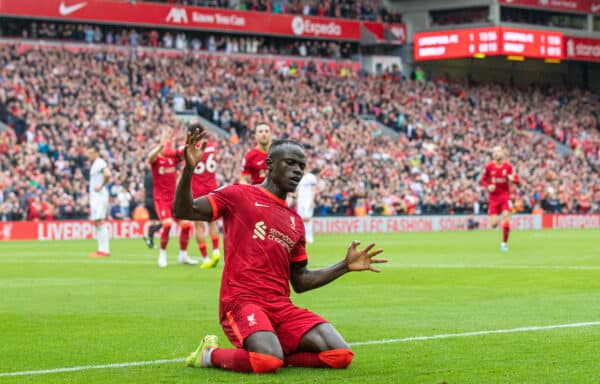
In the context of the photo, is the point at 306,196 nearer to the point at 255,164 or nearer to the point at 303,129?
the point at 255,164

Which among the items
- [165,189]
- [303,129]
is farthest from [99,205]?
[303,129]

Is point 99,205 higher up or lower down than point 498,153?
lower down

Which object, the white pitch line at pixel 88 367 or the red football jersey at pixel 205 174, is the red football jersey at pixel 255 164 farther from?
the white pitch line at pixel 88 367

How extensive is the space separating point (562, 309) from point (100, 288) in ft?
23.4

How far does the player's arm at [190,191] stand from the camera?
28.0 feet

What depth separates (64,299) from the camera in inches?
641

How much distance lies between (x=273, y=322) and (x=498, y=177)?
21997 millimetres

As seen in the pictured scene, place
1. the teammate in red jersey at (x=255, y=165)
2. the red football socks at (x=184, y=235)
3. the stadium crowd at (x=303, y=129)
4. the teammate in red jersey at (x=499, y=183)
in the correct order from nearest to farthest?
the teammate in red jersey at (x=255, y=165) → the red football socks at (x=184, y=235) → the teammate in red jersey at (x=499, y=183) → the stadium crowd at (x=303, y=129)

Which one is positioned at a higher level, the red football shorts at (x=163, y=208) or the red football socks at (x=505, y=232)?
the red football shorts at (x=163, y=208)

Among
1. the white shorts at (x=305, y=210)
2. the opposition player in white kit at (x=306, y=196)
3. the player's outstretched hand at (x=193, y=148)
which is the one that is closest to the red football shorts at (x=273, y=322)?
the player's outstretched hand at (x=193, y=148)

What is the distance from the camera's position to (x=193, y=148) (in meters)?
8.54

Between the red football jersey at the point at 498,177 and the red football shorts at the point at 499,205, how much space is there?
12 centimetres

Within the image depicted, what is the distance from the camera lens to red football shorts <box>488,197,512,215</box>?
102ft

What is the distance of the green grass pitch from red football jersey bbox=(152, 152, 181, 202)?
4.62ft
